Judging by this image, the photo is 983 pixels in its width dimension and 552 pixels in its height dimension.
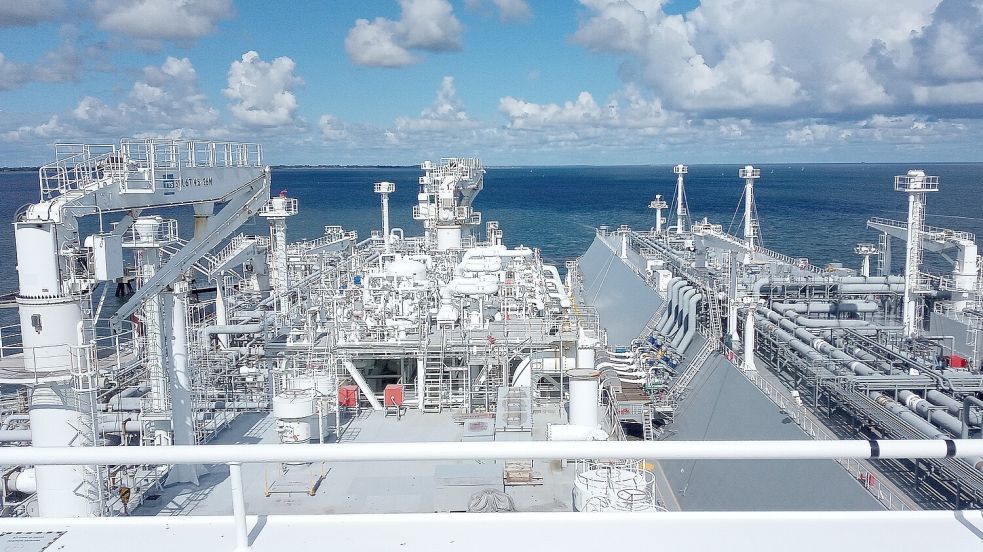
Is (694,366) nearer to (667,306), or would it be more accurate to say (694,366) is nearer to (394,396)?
(667,306)

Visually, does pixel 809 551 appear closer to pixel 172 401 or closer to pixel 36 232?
pixel 36 232

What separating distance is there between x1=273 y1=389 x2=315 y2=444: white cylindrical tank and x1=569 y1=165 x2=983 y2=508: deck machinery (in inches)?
388

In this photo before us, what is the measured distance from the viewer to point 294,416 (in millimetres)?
15086

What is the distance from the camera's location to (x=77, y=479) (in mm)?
10922

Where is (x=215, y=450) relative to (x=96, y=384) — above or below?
above

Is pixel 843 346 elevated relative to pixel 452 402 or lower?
elevated

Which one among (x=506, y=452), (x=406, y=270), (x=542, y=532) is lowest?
(x=406, y=270)

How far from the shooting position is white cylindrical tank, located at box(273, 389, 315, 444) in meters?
15.0

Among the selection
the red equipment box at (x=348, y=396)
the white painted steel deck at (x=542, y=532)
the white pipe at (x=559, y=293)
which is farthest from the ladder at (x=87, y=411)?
the white pipe at (x=559, y=293)

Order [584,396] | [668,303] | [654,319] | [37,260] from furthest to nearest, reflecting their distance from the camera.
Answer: [654,319] → [668,303] → [584,396] → [37,260]

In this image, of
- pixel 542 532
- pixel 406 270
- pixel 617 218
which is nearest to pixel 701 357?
pixel 406 270

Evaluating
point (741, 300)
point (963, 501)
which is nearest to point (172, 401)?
point (963, 501)

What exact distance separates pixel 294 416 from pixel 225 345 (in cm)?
1223

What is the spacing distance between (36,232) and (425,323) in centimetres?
1258
